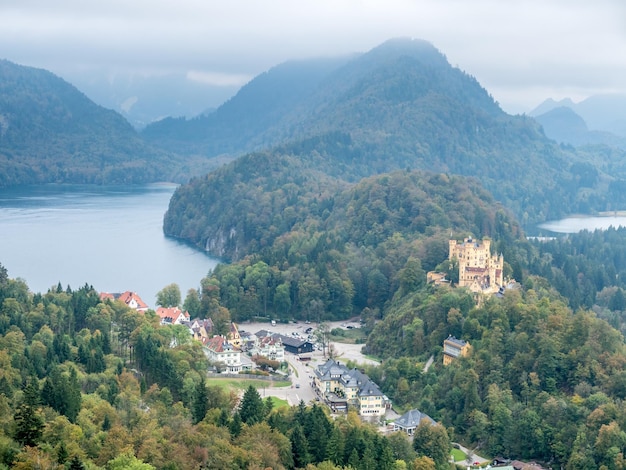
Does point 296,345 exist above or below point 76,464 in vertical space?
below

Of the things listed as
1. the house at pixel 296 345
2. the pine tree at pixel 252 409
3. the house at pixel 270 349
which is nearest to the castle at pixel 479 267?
the house at pixel 296 345

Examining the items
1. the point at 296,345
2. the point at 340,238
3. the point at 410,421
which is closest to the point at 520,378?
the point at 410,421

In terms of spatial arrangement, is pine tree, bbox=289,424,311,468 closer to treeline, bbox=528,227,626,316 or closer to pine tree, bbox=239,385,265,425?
pine tree, bbox=239,385,265,425

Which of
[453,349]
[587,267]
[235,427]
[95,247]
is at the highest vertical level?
[235,427]

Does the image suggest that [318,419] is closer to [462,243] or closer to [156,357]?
[156,357]

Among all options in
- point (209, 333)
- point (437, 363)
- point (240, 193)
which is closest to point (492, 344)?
point (437, 363)

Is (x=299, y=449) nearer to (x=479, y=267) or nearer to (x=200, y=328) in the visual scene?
(x=200, y=328)
